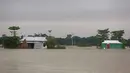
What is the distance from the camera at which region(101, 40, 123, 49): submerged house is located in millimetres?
7482

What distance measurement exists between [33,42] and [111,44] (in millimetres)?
2130

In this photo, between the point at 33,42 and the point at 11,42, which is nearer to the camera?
the point at 11,42

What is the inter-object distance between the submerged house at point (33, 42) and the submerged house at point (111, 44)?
152 cm

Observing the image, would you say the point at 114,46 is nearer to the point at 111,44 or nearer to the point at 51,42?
the point at 111,44

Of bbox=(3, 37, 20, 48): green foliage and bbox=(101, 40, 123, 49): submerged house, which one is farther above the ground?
bbox=(3, 37, 20, 48): green foliage

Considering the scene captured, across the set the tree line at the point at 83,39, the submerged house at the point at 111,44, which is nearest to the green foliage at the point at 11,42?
the tree line at the point at 83,39

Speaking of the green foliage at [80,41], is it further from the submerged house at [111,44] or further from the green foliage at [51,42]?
the submerged house at [111,44]

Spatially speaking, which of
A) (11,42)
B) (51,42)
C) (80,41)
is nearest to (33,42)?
(51,42)

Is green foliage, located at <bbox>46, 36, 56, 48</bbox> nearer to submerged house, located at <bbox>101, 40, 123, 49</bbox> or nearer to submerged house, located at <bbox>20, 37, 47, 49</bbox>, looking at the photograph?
submerged house, located at <bbox>20, 37, 47, 49</bbox>

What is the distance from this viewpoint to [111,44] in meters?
7.90

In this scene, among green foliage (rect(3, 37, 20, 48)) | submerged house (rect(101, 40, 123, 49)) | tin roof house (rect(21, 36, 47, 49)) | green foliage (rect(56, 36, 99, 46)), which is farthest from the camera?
tin roof house (rect(21, 36, 47, 49))

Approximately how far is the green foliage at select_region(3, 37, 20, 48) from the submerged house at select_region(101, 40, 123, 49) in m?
→ 2.14

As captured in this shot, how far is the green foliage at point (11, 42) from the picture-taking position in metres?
7.32

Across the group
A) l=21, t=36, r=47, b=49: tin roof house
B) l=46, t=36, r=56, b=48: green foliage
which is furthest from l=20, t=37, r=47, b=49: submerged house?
l=46, t=36, r=56, b=48: green foliage
